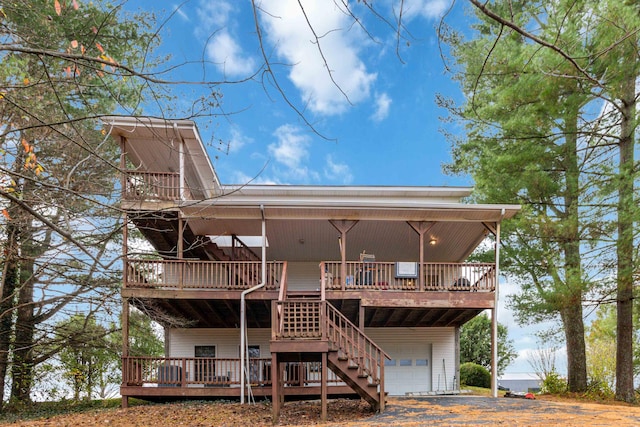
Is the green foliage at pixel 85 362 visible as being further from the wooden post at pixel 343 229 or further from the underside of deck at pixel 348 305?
the wooden post at pixel 343 229

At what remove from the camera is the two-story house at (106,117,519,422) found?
10.9 m

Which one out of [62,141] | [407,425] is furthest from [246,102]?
[62,141]

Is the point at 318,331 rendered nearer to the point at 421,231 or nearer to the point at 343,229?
the point at 343,229

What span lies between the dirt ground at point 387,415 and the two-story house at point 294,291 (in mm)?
594

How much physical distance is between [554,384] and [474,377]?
5150mm

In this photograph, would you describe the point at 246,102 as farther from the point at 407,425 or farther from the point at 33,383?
the point at 33,383

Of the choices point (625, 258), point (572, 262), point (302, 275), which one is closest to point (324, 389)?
point (302, 275)

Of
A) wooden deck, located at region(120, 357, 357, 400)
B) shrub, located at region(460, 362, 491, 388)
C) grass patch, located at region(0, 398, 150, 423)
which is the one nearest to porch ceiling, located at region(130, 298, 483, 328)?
wooden deck, located at region(120, 357, 357, 400)

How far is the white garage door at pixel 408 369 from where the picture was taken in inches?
641

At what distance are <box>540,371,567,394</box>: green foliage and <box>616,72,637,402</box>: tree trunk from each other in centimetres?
239

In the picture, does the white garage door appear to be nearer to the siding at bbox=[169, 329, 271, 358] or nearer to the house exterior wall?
the house exterior wall

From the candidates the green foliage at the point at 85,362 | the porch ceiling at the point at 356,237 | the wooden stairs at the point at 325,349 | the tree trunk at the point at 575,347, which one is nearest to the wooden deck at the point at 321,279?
the porch ceiling at the point at 356,237

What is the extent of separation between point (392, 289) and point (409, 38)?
1078 centimetres

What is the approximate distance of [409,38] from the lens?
2.81 metres
